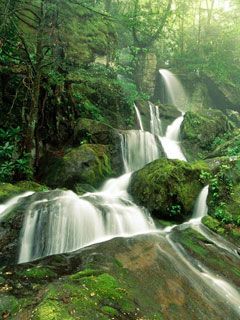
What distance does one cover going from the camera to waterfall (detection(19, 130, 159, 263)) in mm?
6367

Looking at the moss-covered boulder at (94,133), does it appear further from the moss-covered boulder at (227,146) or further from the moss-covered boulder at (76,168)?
the moss-covered boulder at (227,146)

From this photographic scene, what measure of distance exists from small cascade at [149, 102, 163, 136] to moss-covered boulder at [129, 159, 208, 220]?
6.93m

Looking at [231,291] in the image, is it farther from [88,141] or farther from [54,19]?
[54,19]

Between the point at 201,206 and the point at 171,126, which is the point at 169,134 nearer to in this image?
the point at 171,126

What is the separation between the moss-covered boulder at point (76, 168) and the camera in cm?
1026

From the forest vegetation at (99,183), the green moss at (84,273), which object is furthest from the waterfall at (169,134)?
the green moss at (84,273)

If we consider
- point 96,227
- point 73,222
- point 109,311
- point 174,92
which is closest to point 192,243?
point 96,227

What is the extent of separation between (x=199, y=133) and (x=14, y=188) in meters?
11.3

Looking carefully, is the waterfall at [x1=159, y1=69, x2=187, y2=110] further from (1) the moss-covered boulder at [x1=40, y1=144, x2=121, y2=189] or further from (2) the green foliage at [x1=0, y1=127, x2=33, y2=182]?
(2) the green foliage at [x1=0, y1=127, x2=33, y2=182]

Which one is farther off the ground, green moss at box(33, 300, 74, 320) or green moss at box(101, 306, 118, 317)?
green moss at box(33, 300, 74, 320)

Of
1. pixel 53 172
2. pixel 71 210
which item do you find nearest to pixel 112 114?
pixel 53 172

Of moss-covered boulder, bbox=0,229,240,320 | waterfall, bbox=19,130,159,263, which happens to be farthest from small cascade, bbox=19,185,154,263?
moss-covered boulder, bbox=0,229,240,320

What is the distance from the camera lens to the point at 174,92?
77.7 ft

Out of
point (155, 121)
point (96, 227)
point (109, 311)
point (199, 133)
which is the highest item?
point (155, 121)
